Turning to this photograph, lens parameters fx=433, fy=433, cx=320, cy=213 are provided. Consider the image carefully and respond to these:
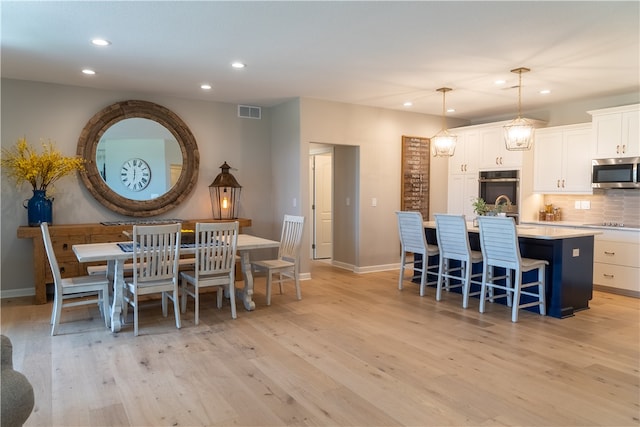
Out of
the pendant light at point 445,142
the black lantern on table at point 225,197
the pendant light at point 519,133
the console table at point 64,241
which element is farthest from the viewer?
the black lantern on table at point 225,197

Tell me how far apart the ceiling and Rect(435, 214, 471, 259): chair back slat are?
161 cm

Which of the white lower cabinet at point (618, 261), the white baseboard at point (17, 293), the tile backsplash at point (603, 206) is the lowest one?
the white baseboard at point (17, 293)

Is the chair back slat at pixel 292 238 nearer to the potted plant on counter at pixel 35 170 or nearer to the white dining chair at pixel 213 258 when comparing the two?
the white dining chair at pixel 213 258

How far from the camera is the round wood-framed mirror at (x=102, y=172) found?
214 inches

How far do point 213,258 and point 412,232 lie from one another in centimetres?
247

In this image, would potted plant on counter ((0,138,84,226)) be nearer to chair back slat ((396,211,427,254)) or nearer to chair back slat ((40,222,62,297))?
chair back slat ((40,222,62,297))

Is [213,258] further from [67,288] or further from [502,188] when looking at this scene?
[502,188]

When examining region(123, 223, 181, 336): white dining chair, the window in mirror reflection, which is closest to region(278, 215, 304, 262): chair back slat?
region(123, 223, 181, 336): white dining chair

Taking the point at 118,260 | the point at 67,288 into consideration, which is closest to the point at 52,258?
the point at 67,288

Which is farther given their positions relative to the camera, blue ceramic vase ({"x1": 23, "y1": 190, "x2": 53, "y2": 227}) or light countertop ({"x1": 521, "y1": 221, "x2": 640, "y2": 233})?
light countertop ({"x1": 521, "y1": 221, "x2": 640, "y2": 233})

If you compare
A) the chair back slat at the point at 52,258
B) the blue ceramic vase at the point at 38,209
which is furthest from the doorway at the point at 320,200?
the chair back slat at the point at 52,258

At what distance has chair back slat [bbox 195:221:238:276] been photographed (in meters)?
4.07

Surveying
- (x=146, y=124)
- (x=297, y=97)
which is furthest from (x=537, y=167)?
(x=146, y=124)

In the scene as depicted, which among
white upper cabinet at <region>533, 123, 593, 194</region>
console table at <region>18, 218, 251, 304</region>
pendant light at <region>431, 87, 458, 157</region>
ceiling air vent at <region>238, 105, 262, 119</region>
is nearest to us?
console table at <region>18, 218, 251, 304</region>
